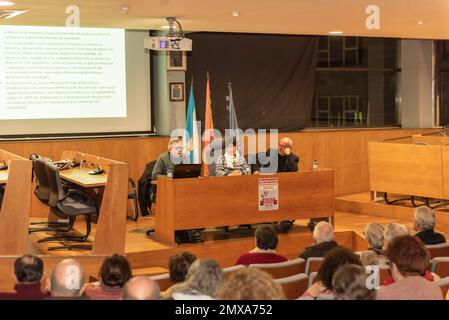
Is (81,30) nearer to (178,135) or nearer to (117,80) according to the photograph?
(117,80)

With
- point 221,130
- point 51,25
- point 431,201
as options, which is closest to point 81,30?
Answer: point 51,25

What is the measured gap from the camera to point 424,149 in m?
10.0

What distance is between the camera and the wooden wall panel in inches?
404

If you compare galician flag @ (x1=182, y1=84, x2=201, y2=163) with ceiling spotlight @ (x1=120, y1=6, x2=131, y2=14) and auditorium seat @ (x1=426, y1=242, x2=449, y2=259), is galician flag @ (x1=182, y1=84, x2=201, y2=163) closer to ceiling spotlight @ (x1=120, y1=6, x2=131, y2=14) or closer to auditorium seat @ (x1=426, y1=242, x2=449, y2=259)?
ceiling spotlight @ (x1=120, y1=6, x2=131, y2=14)

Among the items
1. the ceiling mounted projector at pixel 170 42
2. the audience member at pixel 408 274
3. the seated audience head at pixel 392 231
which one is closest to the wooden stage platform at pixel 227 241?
the ceiling mounted projector at pixel 170 42

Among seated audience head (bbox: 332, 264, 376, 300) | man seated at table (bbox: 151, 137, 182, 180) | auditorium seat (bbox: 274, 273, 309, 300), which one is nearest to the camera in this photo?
seated audience head (bbox: 332, 264, 376, 300)

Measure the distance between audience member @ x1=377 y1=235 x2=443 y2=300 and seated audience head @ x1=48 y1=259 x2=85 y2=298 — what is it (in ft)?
4.88

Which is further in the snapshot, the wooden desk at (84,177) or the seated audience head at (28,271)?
the wooden desk at (84,177)

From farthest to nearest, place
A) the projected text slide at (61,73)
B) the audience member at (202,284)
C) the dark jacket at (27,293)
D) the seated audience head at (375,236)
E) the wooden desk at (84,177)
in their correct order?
the projected text slide at (61,73), the wooden desk at (84,177), the seated audience head at (375,236), the dark jacket at (27,293), the audience member at (202,284)

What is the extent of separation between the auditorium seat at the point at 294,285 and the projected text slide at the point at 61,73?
20.6ft

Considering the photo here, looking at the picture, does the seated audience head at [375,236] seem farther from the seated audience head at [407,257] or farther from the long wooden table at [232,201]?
the long wooden table at [232,201]

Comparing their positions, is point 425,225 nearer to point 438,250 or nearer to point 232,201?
point 438,250

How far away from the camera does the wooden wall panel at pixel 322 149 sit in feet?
33.7

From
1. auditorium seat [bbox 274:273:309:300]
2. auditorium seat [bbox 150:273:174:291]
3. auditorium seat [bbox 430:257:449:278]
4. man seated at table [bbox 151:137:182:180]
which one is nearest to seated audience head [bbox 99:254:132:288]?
auditorium seat [bbox 150:273:174:291]
